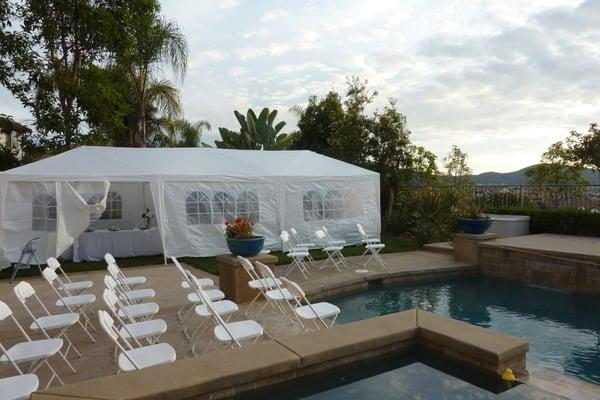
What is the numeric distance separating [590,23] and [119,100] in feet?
45.7

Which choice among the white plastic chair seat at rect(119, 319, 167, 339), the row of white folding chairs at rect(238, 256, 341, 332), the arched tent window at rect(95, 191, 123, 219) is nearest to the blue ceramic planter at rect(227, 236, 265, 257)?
the row of white folding chairs at rect(238, 256, 341, 332)

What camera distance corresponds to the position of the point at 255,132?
23578 millimetres

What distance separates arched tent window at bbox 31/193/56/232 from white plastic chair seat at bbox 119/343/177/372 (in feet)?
26.6

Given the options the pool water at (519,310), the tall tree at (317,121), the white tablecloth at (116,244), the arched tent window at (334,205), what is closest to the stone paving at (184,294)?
the pool water at (519,310)

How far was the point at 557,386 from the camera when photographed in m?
3.71

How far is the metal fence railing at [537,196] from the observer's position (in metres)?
13.0

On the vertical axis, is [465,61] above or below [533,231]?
above

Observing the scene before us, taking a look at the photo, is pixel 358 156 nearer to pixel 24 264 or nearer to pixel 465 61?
pixel 465 61

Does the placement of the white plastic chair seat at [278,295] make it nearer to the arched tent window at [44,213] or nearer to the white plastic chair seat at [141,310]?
the white plastic chair seat at [141,310]

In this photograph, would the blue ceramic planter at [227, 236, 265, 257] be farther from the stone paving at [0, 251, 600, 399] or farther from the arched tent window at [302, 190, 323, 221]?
the arched tent window at [302, 190, 323, 221]

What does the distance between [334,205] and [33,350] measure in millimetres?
10101

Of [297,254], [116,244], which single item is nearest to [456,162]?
[297,254]

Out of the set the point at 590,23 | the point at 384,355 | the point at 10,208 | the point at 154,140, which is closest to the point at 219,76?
Result: the point at 10,208

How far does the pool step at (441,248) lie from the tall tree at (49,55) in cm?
1192
